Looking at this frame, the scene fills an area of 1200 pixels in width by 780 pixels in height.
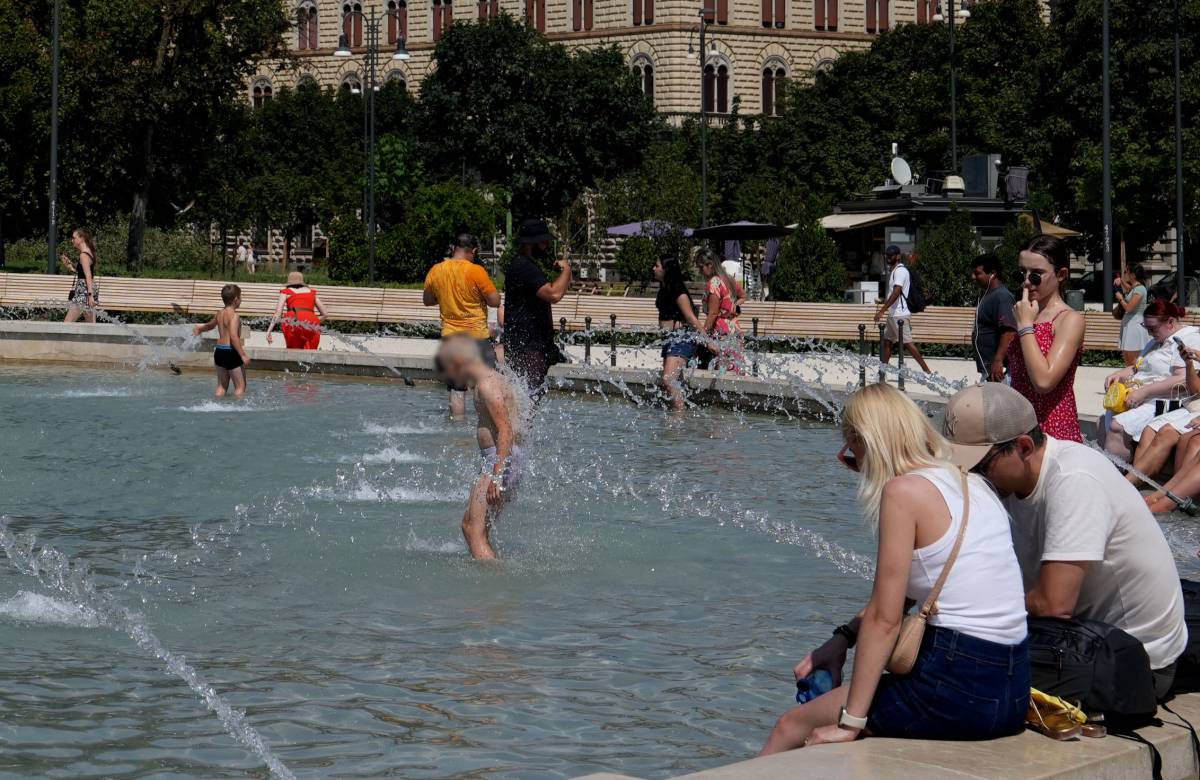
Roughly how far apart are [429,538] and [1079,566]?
5676mm

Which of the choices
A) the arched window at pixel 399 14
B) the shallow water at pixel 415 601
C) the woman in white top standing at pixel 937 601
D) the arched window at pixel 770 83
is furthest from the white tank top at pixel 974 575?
the arched window at pixel 399 14

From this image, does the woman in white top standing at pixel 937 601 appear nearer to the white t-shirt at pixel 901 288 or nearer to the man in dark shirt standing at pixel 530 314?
the man in dark shirt standing at pixel 530 314

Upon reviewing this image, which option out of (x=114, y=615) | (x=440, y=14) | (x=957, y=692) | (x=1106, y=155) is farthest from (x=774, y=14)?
(x=957, y=692)

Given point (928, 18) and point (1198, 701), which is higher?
point (928, 18)

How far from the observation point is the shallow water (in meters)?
6.64

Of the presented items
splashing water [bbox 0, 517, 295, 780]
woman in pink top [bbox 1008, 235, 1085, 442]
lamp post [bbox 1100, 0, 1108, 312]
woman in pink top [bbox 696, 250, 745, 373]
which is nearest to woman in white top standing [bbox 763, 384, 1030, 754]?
splashing water [bbox 0, 517, 295, 780]

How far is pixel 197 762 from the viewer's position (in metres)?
6.34

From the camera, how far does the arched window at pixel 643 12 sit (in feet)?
287

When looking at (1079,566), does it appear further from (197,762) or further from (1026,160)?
(1026,160)

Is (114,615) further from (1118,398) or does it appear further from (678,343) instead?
(678,343)

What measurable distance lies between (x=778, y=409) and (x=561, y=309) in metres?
11.9

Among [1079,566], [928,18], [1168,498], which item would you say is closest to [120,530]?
[1168,498]

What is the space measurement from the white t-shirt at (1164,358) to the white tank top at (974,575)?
6.87 m

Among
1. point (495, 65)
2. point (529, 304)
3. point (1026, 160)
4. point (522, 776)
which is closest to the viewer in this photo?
point (522, 776)
